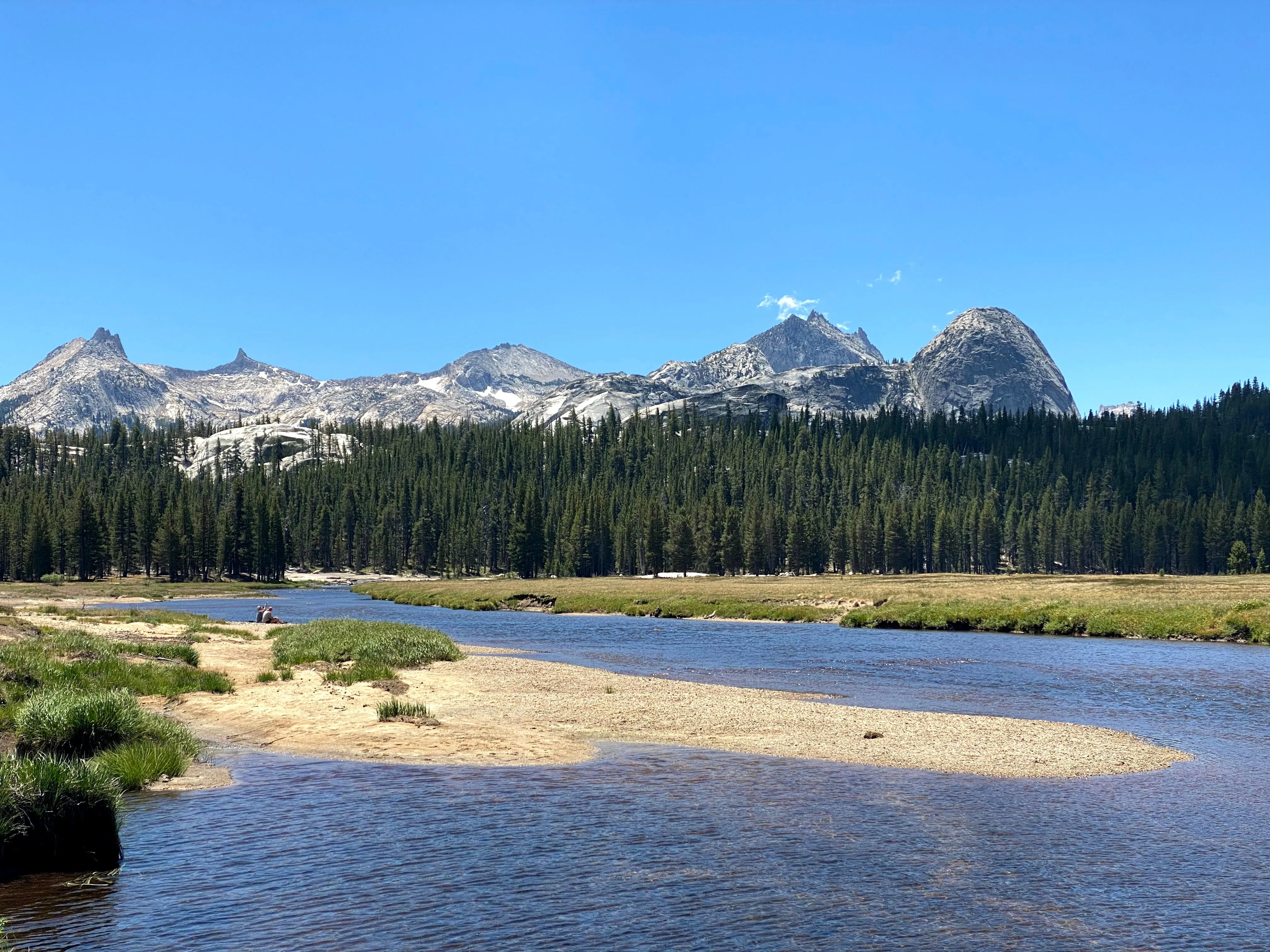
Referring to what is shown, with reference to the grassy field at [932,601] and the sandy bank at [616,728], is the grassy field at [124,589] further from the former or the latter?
the sandy bank at [616,728]

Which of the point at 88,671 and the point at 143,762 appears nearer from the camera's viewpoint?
the point at 143,762

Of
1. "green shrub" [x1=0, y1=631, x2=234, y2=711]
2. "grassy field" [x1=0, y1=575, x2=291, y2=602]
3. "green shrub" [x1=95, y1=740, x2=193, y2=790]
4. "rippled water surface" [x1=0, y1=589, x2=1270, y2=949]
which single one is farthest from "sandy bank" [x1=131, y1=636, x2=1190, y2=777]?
"grassy field" [x1=0, y1=575, x2=291, y2=602]

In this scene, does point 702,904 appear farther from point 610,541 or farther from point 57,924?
point 610,541

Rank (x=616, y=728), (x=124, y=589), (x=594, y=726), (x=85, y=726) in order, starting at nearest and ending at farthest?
(x=85, y=726) → (x=616, y=728) → (x=594, y=726) → (x=124, y=589)

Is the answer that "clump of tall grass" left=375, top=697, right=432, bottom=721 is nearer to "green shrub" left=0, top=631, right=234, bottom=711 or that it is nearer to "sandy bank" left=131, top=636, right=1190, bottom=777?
"sandy bank" left=131, top=636, right=1190, bottom=777

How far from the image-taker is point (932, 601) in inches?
3314

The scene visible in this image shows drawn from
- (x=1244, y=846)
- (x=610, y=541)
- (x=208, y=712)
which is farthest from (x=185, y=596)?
(x=1244, y=846)

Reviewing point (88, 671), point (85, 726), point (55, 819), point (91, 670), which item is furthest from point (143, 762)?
point (91, 670)

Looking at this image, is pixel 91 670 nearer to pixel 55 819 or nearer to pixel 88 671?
pixel 88 671

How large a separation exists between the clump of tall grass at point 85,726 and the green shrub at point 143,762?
1.27 ft

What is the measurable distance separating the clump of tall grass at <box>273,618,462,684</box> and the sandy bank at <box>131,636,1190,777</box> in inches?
59.9

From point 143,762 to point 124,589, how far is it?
131945 mm

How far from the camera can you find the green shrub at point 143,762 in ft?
64.0

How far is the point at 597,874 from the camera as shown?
14.8m
